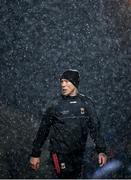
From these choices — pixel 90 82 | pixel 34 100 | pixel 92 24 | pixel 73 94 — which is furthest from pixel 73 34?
pixel 73 94

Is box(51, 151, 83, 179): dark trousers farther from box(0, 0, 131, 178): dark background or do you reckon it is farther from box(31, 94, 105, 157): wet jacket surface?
box(0, 0, 131, 178): dark background

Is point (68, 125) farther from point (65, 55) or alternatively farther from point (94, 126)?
point (65, 55)

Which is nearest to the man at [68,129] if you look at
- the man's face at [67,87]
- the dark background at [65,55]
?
the man's face at [67,87]

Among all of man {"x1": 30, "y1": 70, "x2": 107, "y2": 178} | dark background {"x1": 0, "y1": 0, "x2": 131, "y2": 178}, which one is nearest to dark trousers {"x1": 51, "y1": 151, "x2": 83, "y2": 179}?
man {"x1": 30, "y1": 70, "x2": 107, "y2": 178}

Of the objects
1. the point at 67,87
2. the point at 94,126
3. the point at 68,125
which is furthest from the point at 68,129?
the point at 67,87

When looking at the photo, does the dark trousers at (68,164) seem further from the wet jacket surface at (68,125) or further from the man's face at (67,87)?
the man's face at (67,87)

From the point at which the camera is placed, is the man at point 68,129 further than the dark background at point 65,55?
No

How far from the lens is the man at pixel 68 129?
612cm

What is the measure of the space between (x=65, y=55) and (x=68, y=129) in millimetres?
2274

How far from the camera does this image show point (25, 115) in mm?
7879

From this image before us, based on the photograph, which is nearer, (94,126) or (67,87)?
(67,87)

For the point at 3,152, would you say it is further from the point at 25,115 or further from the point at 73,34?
the point at 73,34

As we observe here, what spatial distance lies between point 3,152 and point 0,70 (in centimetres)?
153

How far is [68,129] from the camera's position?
6148mm
